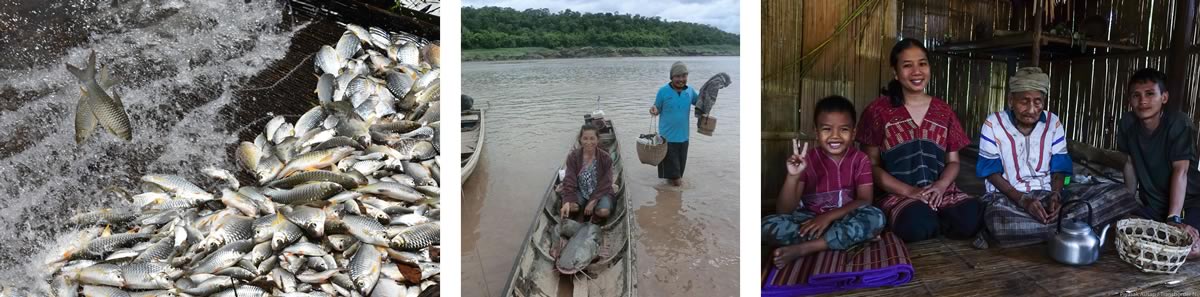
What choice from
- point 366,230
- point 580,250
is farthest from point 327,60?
point 580,250

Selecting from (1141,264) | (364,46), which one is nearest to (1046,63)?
(1141,264)

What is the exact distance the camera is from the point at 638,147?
239 centimetres

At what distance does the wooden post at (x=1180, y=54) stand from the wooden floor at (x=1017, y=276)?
0.70 m

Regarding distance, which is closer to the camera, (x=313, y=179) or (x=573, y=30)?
(x=573, y=30)

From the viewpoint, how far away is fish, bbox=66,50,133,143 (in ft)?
7.84

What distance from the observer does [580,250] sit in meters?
2.37

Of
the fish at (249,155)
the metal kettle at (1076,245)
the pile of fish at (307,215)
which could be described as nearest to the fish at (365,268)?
the pile of fish at (307,215)

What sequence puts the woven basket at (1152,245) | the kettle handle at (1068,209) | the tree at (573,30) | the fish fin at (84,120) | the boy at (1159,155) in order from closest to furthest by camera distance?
the tree at (573,30), the fish fin at (84,120), the woven basket at (1152,245), the kettle handle at (1068,209), the boy at (1159,155)

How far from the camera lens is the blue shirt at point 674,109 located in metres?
2.35

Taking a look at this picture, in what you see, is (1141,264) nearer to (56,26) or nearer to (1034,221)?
(1034,221)

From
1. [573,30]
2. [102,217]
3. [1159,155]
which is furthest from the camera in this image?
[1159,155]

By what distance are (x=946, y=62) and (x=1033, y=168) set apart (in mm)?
569

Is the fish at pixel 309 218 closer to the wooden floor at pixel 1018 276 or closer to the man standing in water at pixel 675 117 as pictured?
the man standing in water at pixel 675 117

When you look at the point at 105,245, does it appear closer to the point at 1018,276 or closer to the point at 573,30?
the point at 573,30
